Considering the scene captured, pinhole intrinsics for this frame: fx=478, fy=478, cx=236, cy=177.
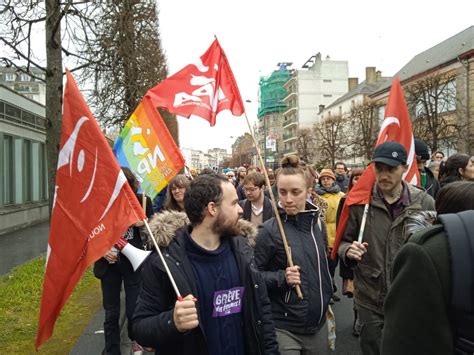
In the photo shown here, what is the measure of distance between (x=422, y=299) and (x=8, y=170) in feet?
56.8

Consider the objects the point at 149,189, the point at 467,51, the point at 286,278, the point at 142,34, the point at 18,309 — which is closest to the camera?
the point at 286,278

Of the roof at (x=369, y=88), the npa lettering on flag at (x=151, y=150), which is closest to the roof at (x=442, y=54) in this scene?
the roof at (x=369, y=88)

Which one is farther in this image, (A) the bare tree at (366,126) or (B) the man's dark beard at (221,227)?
(A) the bare tree at (366,126)

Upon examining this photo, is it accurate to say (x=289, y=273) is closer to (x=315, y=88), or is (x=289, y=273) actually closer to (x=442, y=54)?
(x=442, y=54)

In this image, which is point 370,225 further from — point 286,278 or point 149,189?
point 149,189

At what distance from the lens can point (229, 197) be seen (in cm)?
272

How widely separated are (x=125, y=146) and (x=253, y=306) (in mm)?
3715

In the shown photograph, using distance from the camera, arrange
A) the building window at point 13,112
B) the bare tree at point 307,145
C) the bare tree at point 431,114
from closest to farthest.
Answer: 1. the building window at point 13,112
2. the bare tree at point 431,114
3. the bare tree at point 307,145

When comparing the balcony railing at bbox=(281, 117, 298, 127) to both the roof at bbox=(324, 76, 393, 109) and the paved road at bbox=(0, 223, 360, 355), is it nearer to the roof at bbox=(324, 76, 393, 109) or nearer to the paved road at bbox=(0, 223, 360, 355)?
the roof at bbox=(324, 76, 393, 109)

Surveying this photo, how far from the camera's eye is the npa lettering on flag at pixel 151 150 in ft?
18.8

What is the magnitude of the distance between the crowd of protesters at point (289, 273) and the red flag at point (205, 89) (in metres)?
2.08

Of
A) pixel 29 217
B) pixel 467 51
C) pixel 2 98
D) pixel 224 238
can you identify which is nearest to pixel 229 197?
pixel 224 238

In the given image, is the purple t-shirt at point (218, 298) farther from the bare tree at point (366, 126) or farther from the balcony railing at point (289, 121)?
the balcony railing at point (289, 121)

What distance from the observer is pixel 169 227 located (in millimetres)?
2748
